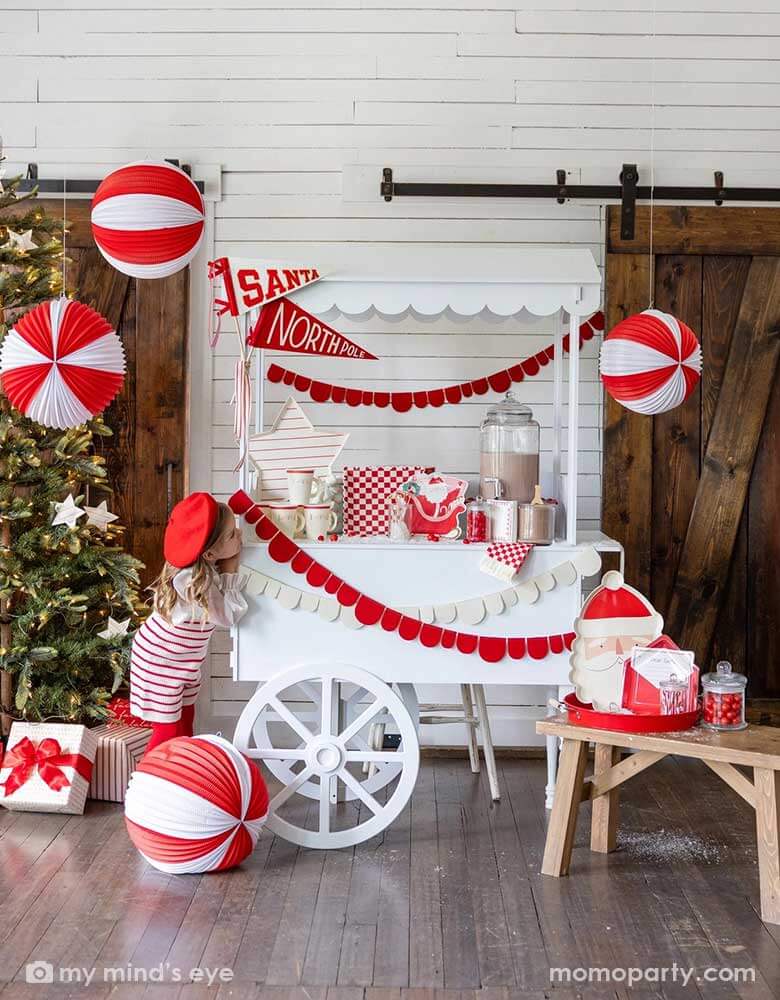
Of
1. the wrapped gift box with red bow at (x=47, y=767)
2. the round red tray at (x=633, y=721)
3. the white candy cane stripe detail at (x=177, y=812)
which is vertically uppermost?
the round red tray at (x=633, y=721)

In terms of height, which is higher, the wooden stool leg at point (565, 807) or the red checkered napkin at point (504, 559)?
the red checkered napkin at point (504, 559)

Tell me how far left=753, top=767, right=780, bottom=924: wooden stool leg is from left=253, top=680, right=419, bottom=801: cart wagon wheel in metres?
1.07

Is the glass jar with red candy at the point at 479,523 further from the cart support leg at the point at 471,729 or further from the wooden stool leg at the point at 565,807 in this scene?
the cart support leg at the point at 471,729

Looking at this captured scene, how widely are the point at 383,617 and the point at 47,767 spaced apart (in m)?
1.31

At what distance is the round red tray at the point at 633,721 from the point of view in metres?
3.02

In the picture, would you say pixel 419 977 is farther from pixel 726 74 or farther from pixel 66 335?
pixel 726 74

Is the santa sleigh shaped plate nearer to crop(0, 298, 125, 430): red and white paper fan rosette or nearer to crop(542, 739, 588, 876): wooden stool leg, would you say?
crop(542, 739, 588, 876): wooden stool leg

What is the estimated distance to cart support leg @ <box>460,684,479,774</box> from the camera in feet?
13.5

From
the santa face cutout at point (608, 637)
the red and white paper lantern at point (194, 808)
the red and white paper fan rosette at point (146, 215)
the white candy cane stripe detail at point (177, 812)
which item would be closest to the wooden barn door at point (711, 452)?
the santa face cutout at point (608, 637)

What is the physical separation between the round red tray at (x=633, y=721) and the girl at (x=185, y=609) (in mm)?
1088

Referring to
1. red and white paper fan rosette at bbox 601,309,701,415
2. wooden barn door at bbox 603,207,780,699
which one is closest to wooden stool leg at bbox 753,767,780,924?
red and white paper fan rosette at bbox 601,309,701,415

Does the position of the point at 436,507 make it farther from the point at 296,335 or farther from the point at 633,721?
the point at 633,721

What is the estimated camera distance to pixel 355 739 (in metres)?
4.00

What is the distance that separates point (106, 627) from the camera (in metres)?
4.21
